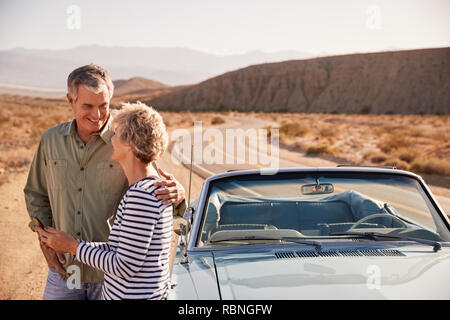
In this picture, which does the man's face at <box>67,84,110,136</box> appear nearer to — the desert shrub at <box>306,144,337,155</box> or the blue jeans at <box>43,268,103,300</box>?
the blue jeans at <box>43,268,103,300</box>

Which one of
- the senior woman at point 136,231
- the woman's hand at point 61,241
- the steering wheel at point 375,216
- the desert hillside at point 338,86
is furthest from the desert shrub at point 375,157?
the desert hillside at point 338,86

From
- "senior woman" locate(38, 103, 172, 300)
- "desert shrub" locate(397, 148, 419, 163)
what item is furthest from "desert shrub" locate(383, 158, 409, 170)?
"senior woman" locate(38, 103, 172, 300)

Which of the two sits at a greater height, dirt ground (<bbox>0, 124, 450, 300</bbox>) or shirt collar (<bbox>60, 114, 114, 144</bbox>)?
shirt collar (<bbox>60, 114, 114, 144</bbox>)

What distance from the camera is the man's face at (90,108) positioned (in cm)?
271

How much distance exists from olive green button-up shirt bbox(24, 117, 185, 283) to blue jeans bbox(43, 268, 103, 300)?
68mm

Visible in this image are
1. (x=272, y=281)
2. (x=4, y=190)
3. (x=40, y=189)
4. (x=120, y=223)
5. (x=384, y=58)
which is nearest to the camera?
(x=120, y=223)

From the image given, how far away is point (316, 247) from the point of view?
3055mm

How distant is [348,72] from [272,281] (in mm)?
98284

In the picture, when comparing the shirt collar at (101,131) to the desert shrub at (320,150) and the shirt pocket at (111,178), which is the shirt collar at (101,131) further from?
the desert shrub at (320,150)

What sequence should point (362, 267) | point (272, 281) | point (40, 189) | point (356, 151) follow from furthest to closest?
point (356, 151) → point (40, 189) → point (362, 267) → point (272, 281)

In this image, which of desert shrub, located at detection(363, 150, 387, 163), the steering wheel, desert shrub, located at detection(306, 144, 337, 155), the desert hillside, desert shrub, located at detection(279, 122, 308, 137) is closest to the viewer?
the steering wheel

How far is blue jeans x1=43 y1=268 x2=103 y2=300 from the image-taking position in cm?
275

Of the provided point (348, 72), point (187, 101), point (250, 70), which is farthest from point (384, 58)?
point (187, 101)

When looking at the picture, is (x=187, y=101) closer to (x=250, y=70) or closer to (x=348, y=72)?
(x=250, y=70)
